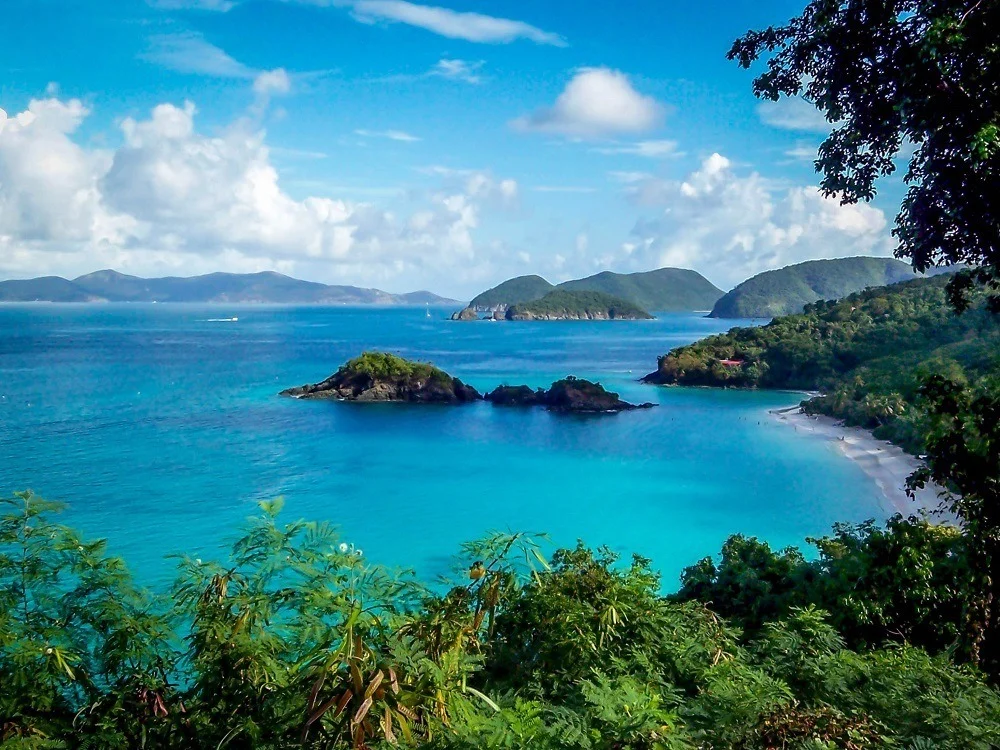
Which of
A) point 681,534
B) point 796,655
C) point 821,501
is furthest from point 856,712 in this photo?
point 821,501

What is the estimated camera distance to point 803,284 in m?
137

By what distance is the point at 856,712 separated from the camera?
116 inches

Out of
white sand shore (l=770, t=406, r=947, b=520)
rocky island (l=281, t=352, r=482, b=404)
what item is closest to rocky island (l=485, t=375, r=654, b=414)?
rocky island (l=281, t=352, r=482, b=404)

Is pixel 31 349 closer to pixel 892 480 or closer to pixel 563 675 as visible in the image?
pixel 892 480

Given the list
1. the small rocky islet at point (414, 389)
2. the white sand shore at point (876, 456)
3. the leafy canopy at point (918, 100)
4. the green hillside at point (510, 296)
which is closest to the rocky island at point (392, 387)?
the small rocky islet at point (414, 389)

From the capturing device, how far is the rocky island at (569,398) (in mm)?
39156

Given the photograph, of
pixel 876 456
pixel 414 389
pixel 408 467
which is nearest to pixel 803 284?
pixel 414 389

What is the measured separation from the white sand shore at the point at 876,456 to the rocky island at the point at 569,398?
8.09m

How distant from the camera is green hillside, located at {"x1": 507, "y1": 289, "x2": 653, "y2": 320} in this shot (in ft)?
466

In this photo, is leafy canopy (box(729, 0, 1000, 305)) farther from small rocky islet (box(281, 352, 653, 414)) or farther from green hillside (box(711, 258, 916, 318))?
green hillside (box(711, 258, 916, 318))

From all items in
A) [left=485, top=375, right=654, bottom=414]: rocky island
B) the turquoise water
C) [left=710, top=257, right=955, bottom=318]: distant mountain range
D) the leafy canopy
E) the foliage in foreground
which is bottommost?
the turquoise water

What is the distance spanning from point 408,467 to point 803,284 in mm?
125652

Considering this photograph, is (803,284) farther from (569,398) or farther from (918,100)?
(918,100)

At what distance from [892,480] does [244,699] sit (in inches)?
994
